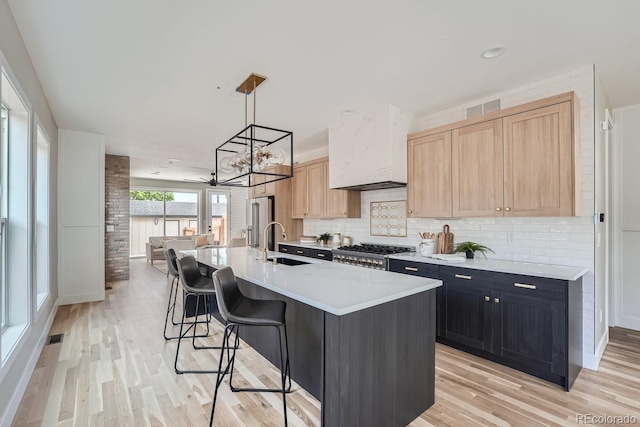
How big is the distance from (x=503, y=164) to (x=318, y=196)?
2.88 m

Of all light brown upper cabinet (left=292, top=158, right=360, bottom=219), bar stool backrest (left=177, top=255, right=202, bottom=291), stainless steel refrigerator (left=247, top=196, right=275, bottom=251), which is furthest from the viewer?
stainless steel refrigerator (left=247, top=196, right=275, bottom=251)

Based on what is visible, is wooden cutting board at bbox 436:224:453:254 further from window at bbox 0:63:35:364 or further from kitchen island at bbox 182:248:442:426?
window at bbox 0:63:35:364

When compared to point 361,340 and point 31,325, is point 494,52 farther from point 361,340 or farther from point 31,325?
point 31,325

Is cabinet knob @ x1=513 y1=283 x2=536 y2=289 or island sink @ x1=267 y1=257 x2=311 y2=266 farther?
island sink @ x1=267 y1=257 x2=311 y2=266

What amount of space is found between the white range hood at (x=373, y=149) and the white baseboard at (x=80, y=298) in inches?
161

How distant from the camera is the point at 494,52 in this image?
8.04ft

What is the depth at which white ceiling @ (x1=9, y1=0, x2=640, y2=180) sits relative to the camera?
6.48ft

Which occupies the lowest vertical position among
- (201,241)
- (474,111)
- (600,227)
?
(201,241)

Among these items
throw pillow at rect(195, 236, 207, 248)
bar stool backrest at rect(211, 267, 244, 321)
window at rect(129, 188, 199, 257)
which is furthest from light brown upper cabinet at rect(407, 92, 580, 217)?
window at rect(129, 188, 199, 257)

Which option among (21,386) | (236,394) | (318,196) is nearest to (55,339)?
(21,386)

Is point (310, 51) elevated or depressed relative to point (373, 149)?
elevated

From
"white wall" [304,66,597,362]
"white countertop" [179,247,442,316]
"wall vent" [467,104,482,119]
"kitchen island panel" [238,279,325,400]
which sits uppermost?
"wall vent" [467,104,482,119]

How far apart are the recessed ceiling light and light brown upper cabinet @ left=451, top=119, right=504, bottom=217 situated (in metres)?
0.69

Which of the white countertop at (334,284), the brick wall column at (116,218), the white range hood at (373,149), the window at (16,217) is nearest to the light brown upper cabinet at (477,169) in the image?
the white range hood at (373,149)
